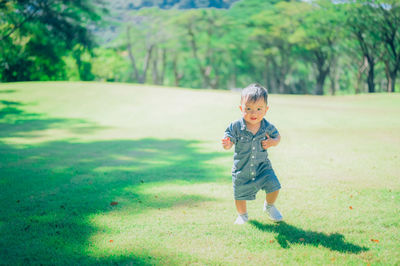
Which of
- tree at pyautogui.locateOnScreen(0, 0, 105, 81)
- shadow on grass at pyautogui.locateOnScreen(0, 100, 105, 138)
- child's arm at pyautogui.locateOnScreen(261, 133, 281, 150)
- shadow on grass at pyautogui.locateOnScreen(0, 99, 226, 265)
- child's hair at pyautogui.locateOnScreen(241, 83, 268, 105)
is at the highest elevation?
tree at pyautogui.locateOnScreen(0, 0, 105, 81)

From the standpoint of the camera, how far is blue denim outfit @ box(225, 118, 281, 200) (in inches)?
153

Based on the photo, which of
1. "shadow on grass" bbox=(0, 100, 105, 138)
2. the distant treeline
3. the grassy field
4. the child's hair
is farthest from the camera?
the distant treeline

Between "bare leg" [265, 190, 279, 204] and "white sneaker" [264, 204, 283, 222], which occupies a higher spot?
"bare leg" [265, 190, 279, 204]

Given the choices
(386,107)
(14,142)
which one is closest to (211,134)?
(14,142)

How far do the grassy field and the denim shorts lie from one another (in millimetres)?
350

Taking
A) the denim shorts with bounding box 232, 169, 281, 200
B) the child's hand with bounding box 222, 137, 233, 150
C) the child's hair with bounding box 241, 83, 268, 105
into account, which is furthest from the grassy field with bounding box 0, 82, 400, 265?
the child's hair with bounding box 241, 83, 268, 105

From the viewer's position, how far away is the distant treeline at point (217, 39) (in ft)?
72.9

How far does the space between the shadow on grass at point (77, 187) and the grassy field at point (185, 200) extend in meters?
0.02

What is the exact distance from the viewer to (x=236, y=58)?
1721 inches

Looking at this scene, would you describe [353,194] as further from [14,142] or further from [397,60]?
[397,60]

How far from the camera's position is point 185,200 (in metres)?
4.73

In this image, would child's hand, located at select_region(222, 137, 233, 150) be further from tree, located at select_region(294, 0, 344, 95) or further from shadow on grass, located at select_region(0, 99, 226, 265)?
tree, located at select_region(294, 0, 344, 95)

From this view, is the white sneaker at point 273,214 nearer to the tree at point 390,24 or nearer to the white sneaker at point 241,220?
the white sneaker at point 241,220

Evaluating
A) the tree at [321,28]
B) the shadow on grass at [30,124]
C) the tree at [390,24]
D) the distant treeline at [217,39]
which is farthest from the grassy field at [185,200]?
the tree at [321,28]
